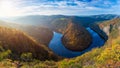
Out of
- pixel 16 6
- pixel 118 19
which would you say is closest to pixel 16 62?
pixel 16 6

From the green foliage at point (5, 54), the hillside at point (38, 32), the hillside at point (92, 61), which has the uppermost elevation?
the hillside at point (38, 32)

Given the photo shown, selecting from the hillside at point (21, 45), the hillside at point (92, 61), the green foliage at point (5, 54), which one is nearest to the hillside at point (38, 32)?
the hillside at point (21, 45)

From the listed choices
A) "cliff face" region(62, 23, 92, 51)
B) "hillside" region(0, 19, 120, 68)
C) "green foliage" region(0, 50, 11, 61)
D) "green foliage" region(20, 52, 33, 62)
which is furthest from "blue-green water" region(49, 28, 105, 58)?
"green foliage" region(0, 50, 11, 61)

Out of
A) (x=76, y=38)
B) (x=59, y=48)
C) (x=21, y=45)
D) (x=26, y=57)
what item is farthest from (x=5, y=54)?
(x=76, y=38)

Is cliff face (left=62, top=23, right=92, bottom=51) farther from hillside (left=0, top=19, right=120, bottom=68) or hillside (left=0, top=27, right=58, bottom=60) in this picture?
hillside (left=0, top=27, right=58, bottom=60)

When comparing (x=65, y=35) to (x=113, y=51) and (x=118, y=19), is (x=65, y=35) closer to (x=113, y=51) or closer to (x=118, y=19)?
(x=113, y=51)

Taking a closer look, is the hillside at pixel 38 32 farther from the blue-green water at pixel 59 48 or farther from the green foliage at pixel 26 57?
the green foliage at pixel 26 57

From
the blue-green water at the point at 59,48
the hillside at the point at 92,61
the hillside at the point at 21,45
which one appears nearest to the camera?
the hillside at the point at 92,61
